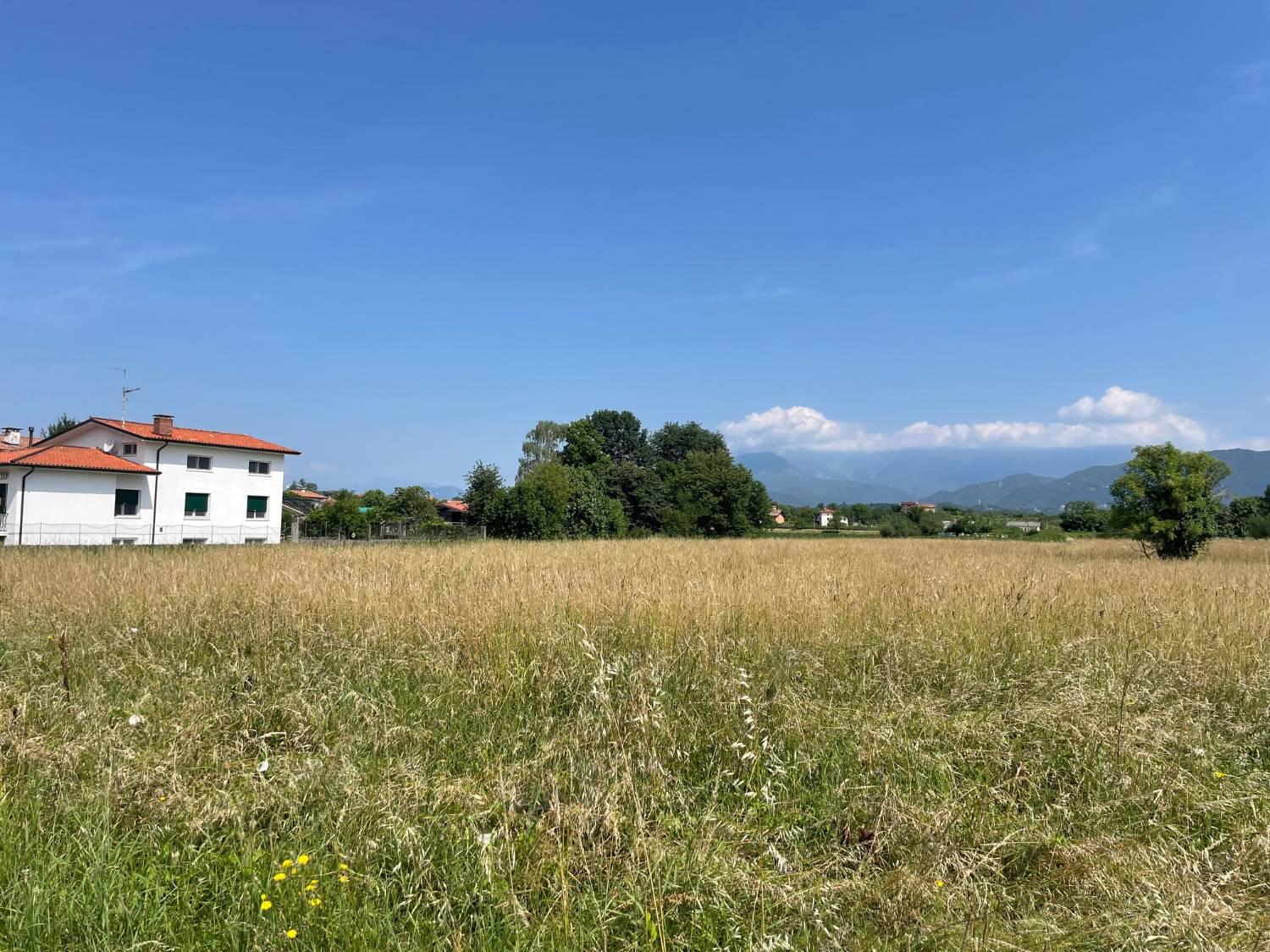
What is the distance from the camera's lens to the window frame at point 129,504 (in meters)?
37.1

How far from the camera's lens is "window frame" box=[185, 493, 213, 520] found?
39.8 metres

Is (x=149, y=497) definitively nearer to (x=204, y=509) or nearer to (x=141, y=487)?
(x=141, y=487)

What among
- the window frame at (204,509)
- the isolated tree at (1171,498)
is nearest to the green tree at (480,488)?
the window frame at (204,509)

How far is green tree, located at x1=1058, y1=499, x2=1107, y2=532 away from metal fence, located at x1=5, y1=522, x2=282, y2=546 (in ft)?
226

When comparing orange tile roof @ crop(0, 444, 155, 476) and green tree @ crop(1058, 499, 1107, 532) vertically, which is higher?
orange tile roof @ crop(0, 444, 155, 476)

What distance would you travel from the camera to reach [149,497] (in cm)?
3838

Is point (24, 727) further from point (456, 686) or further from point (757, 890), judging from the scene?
point (757, 890)

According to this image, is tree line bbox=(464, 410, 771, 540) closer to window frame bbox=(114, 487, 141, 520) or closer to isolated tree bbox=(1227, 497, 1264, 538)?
window frame bbox=(114, 487, 141, 520)

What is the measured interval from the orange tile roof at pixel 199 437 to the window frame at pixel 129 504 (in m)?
3.23

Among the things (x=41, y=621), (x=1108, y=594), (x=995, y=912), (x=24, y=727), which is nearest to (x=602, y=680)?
(x=995, y=912)

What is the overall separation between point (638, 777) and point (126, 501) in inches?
1785

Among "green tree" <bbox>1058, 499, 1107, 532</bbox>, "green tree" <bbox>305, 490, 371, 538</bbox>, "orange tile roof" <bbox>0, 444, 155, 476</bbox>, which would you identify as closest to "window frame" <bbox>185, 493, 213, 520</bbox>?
"orange tile roof" <bbox>0, 444, 155, 476</bbox>

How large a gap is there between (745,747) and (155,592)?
23.8 ft

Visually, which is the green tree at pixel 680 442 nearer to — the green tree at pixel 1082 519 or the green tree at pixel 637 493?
the green tree at pixel 637 493
